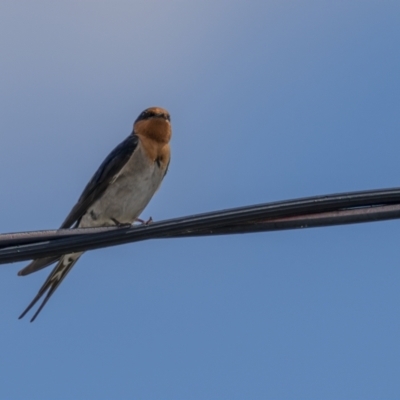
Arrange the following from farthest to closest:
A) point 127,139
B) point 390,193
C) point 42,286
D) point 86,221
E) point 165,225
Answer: point 127,139 → point 86,221 → point 42,286 → point 165,225 → point 390,193

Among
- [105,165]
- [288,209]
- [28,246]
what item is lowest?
[28,246]

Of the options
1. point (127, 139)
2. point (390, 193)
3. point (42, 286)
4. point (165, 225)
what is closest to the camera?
point (390, 193)

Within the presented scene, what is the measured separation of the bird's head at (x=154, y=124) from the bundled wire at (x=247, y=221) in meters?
4.61

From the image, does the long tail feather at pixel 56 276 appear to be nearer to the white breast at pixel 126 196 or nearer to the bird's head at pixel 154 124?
the white breast at pixel 126 196

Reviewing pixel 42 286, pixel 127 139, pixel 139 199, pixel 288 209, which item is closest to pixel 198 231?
pixel 288 209

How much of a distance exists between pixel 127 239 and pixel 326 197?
109 cm

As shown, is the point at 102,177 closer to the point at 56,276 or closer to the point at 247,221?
the point at 56,276

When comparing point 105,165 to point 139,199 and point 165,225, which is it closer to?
point 139,199

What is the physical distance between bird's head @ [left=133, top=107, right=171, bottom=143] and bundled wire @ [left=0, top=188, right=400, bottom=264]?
4611mm

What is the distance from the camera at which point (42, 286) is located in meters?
7.61

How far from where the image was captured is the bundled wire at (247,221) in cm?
448

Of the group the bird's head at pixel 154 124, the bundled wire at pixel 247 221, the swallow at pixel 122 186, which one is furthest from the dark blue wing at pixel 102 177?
the bundled wire at pixel 247 221

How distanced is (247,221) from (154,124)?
5.13 metres

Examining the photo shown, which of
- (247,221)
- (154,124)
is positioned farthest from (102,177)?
(247,221)
